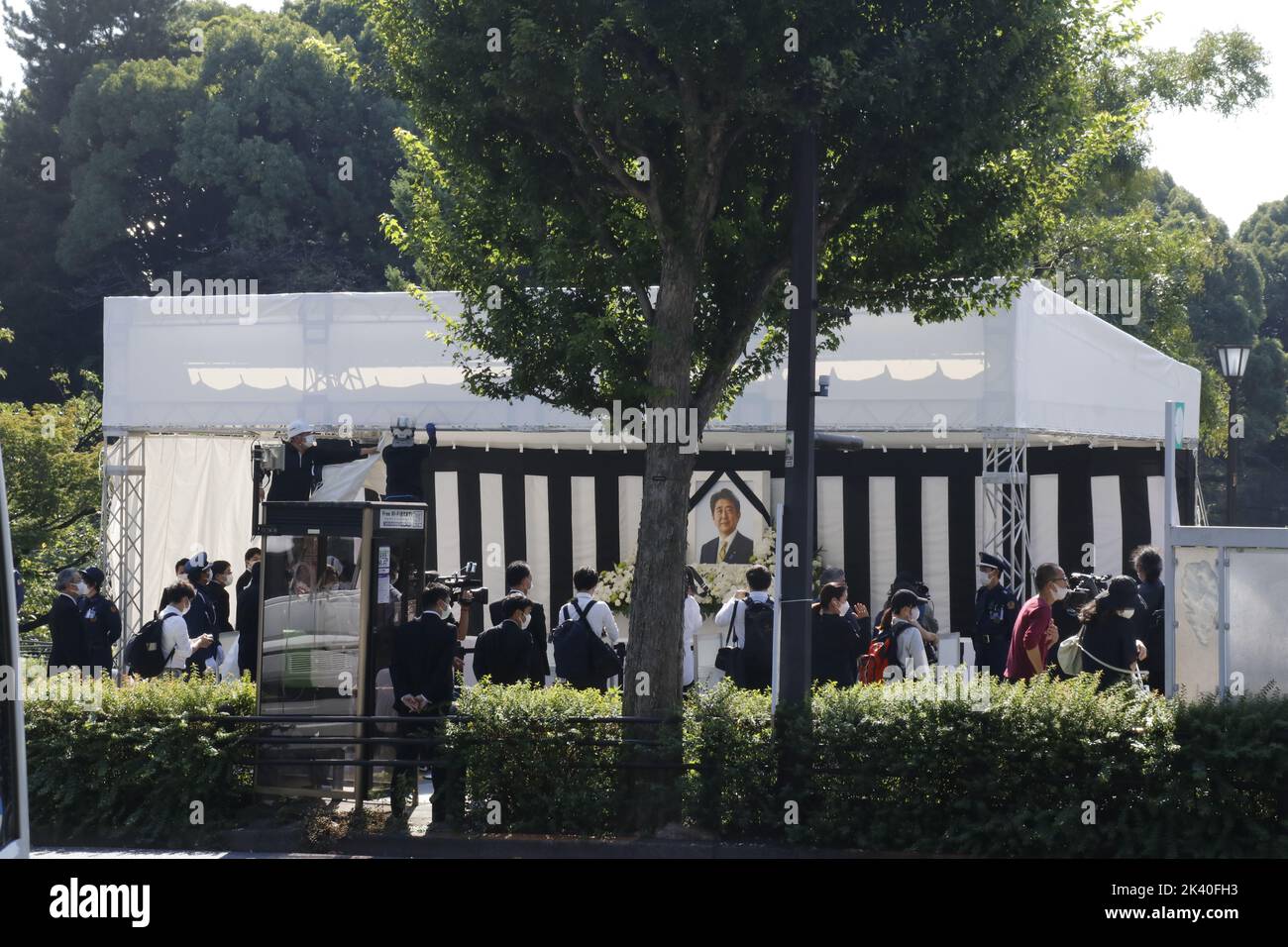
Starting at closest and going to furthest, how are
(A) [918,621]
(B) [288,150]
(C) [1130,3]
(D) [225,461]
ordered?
1. (C) [1130,3]
2. (A) [918,621]
3. (D) [225,461]
4. (B) [288,150]

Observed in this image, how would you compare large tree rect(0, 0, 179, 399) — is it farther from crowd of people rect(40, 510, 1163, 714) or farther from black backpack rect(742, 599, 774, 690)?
black backpack rect(742, 599, 774, 690)

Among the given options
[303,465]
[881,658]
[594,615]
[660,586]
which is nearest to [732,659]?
[594,615]

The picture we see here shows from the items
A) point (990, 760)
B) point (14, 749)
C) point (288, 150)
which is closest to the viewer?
point (14, 749)

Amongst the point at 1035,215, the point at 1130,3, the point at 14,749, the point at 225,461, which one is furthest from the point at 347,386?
the point at 14,749

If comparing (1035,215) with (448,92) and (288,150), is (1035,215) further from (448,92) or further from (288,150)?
(288,150)

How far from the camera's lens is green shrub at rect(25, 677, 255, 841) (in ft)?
30.6

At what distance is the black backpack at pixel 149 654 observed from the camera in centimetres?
1162

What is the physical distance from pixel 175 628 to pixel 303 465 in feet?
5.99

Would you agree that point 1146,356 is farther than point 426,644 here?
Yes

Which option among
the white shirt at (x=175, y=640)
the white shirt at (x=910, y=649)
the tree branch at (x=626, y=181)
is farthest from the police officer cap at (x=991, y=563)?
the white shirt at (x=175, y=640)

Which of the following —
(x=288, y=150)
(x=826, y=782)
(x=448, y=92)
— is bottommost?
(x=826, y=782)

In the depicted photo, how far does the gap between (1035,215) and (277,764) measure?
6558 millimetres

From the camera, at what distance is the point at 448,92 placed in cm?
938

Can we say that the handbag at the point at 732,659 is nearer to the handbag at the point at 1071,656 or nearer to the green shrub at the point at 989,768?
the green shrub at the point at 989,768
